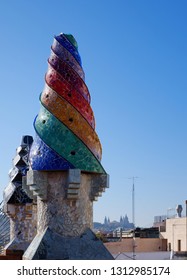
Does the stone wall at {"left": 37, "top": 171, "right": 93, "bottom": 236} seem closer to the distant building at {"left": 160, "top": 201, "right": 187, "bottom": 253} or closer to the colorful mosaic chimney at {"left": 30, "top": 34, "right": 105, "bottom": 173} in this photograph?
the colorful mosaic chimney at {"left": 30, "top": 34, "right": 105, "bottom": 173}

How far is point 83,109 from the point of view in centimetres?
826

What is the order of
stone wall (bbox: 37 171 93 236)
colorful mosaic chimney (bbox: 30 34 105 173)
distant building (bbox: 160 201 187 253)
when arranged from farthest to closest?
1. distant building (bbox: 160 201 187 253)
2. colorful mosaic chimney (bbox: 30 34 105 173)
3. stone wall (bbox: 37 171 93 236)

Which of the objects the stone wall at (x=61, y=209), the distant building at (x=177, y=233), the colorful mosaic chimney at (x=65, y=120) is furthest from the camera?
the distant building at (x=177, y=233)

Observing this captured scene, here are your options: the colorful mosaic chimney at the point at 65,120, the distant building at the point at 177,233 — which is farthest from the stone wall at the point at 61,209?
the distant building at the point at 177,233

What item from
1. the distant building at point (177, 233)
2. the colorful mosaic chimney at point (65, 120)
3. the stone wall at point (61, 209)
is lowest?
the distant building at point (177, 233)

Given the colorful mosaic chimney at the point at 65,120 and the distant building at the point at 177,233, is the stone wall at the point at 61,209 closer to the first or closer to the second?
the colorful mosaic chimney at the point at 65,120

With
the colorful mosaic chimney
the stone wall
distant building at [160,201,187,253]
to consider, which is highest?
the colorful mosaic chimney

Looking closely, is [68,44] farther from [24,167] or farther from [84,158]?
[24,167]

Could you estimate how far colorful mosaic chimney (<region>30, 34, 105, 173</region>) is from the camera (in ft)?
26.0

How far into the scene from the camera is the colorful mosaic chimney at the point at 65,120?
7914mm

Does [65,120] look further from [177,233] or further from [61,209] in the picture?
[177,233]

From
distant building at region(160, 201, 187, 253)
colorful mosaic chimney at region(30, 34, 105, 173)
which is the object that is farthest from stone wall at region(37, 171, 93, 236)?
distant building at region(160, 201, 187, 253)

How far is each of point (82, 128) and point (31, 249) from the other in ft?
6.70
